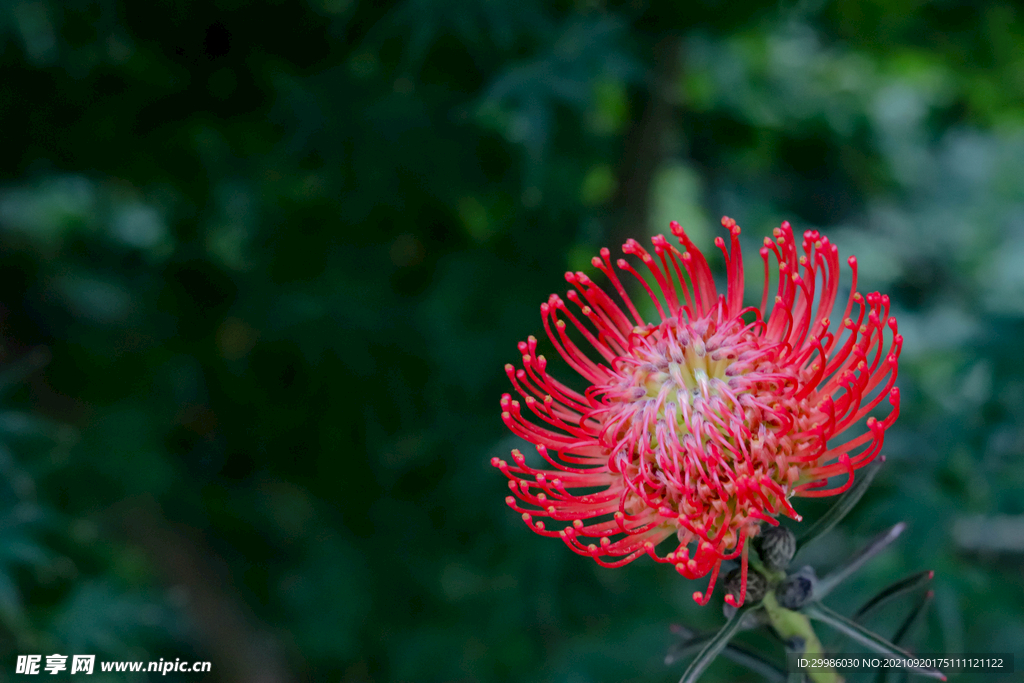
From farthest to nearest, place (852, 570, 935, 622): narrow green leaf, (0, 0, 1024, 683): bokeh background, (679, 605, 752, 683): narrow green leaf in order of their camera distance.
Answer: (0, 0, 1024, 683): bokeh background, (852, 570, 935, 622): narrow green leaf, (679, 605, 752, 683): narrow green leaf

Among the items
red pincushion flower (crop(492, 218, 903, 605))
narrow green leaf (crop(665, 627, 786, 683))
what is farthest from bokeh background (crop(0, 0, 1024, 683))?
narrow green leaf (crop(665, 627, 786, 683))

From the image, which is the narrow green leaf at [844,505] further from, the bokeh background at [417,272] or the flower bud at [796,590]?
the bokeh background at [417,272]

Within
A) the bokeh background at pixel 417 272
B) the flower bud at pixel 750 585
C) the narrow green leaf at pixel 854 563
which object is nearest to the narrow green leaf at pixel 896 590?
the narrow green leaf at pixel 854 563

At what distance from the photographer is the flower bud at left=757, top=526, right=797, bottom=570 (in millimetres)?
914

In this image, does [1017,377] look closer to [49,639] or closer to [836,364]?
[836,364]

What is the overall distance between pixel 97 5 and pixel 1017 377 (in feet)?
7.87

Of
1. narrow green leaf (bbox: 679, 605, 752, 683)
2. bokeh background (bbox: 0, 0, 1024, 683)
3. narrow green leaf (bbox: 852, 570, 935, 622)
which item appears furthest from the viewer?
bokeh background (bbox: 0, 0, 1024, 683)

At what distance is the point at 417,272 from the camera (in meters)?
2.14

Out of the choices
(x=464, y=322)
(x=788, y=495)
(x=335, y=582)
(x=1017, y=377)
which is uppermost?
(x=464, y=322)

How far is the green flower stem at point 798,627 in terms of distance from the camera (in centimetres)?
93

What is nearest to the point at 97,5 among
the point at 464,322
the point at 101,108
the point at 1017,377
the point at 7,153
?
the point at 101,108

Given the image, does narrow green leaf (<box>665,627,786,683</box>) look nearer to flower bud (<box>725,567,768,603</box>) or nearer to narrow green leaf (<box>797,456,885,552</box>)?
flower bud (<box>725,567,768,603</box>)

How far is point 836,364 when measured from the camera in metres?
0.97

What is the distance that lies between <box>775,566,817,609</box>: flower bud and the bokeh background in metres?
0.93
